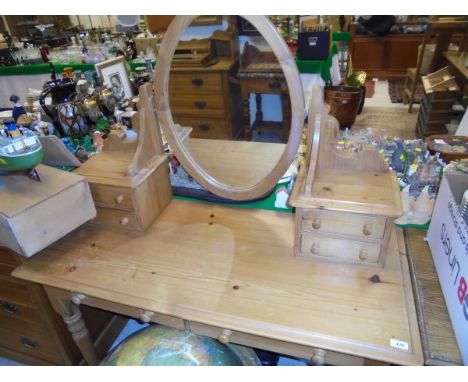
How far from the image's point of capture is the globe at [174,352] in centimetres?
88

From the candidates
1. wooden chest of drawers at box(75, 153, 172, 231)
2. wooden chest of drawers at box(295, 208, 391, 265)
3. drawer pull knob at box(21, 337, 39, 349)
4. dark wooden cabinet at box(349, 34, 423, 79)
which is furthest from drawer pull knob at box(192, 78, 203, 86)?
dark wooden cabinet at box(349, 34, 423, 79)

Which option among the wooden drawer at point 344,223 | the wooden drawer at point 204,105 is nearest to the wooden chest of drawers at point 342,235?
the wooden drawer at point 344,223

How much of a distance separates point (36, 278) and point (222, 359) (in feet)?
1.68

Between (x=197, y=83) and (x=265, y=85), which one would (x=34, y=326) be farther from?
(x=265, y=85)

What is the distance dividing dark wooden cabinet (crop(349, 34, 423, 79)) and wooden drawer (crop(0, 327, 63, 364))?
5.22 m

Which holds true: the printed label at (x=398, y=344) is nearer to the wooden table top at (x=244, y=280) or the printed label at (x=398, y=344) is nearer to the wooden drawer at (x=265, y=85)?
the wooden table top at (x=244, y=280)

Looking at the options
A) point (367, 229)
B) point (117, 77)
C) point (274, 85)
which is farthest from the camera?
point (117, 77)

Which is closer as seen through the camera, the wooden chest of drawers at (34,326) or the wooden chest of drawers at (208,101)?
the wooden chest of drawers at (208,101)

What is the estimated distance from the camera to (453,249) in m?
0.66

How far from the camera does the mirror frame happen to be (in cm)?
68

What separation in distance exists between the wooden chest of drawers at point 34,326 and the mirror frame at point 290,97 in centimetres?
56

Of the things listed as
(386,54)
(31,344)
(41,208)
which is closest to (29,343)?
(31,344)

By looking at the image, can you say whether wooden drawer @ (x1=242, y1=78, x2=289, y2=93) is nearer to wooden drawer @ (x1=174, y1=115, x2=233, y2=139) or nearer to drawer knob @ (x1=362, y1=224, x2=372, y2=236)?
wooden drawer @ (x1=174, y1=115, x2=233, y2=139)

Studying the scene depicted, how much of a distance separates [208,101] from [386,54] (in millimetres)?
5126
